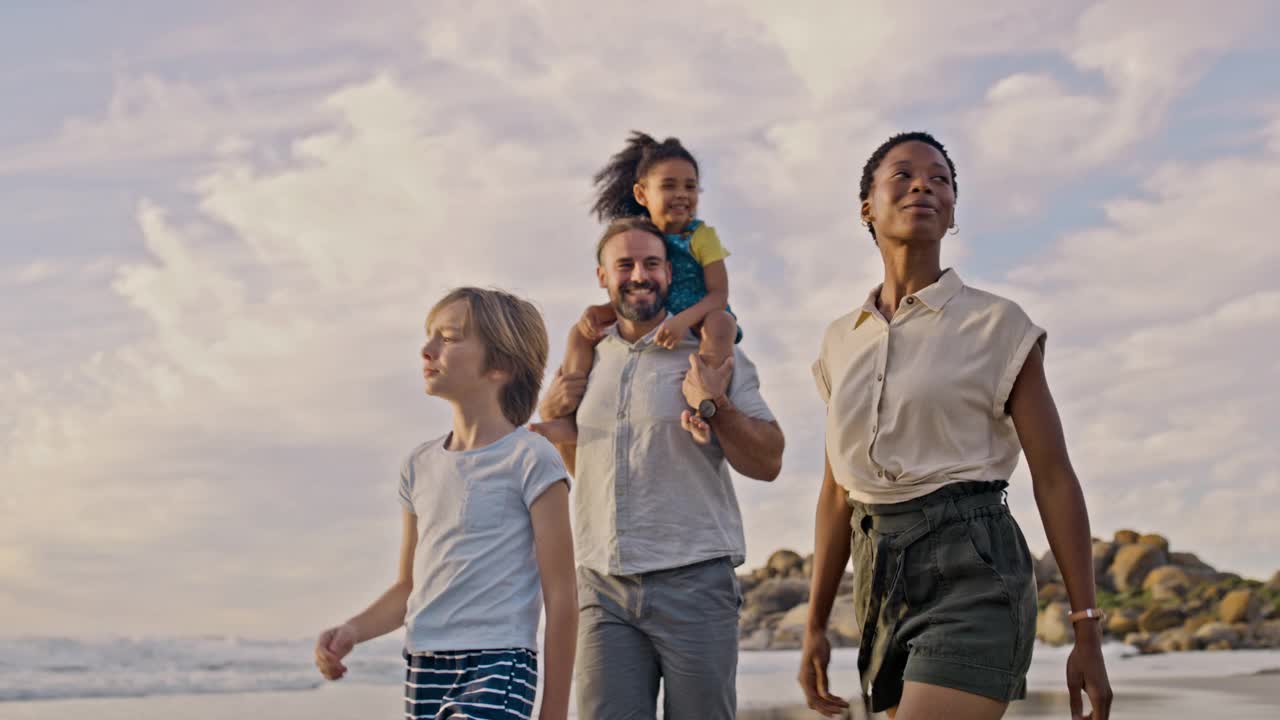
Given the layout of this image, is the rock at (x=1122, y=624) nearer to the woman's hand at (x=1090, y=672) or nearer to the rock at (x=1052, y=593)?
the rock at (x=1052, y=593)

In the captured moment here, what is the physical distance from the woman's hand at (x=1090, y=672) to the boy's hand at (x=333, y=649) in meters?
1.66

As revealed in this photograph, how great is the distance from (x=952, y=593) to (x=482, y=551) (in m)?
1.12

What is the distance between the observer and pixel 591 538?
4.05 m

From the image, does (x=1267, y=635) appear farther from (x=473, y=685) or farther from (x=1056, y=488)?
(x=473, y=685)

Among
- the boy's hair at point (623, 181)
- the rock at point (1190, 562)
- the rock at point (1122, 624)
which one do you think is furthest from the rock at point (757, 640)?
the boy's hair at point (623, 181)

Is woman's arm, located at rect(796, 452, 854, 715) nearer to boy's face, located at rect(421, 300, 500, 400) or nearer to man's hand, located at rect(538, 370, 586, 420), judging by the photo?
boy's face, located at rect(421, 300, 500, 400)

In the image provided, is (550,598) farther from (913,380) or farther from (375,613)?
(913,380)

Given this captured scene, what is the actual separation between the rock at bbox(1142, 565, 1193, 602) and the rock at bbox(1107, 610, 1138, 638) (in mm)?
1787

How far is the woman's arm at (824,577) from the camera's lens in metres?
3.44

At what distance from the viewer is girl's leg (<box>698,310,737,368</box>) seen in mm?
4168

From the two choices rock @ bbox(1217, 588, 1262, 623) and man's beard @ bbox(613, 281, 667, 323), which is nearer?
man's beard @ bbox(613, 281, 667, 323)

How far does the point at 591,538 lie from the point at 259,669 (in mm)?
11744

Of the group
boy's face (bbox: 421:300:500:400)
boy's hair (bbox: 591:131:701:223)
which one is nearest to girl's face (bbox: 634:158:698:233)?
boy's hair (bbox: 591:131:701:223)

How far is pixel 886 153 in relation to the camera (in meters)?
3.41
